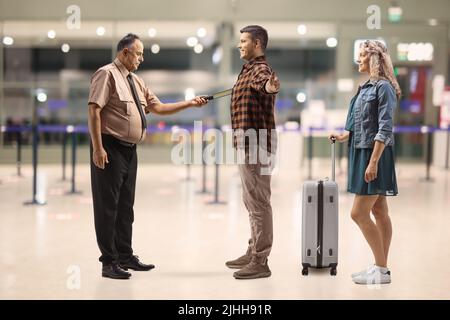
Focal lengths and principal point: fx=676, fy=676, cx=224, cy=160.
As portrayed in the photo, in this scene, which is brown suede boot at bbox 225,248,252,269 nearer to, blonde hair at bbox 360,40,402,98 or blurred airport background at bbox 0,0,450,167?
blonde hair at bbox 360,40,402,98

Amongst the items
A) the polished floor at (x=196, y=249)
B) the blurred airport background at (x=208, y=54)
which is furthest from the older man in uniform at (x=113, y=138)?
the blurred airport background at (x=208, y=54)

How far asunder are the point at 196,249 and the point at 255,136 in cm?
155

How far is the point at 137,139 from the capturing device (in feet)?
14.8

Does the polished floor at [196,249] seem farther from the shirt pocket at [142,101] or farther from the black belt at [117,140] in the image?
the shirt pocket at [142,101]

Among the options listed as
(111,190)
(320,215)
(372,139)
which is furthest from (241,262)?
(372,139)

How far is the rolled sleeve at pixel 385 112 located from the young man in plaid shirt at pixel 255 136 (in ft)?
2.22

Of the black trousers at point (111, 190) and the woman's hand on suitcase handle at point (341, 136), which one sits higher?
the woman's hand on suitcase handle at point (341, 136)

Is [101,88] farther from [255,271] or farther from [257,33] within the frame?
[255,271]

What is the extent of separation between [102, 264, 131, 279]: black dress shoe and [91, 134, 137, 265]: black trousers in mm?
36

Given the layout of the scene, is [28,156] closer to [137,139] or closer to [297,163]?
[297,163]

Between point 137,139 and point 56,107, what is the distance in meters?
11.7

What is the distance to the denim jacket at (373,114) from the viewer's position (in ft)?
13.5

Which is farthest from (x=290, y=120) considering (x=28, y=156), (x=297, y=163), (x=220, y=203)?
(x=220, y=203)

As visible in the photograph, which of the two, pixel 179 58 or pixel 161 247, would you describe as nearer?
pixel 161 247
